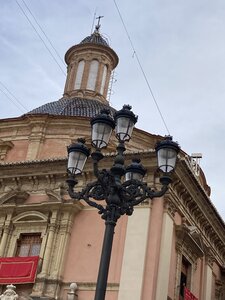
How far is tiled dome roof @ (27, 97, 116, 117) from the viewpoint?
70.3 ft

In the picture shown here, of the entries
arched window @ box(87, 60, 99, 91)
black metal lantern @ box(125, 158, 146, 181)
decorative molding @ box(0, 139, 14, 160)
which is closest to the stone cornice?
black metal lantern @ box(125, 158, 146, 181)

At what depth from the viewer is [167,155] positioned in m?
9.00

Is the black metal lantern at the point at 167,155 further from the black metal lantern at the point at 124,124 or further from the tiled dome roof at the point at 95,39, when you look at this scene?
the tiled dome roof at the point at 95,39

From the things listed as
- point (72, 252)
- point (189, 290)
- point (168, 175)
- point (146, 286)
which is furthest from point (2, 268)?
point (168, 175)

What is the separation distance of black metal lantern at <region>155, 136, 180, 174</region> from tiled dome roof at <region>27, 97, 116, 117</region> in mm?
12187

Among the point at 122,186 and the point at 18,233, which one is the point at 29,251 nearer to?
the point at 18,233

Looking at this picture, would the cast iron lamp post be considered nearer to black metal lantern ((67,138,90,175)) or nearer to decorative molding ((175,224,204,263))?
black metal lantern ((67,138,90,175))

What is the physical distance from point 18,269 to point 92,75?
11.0m

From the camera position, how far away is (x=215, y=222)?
19625 mm

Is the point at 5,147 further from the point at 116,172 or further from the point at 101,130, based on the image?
the point at 116,172

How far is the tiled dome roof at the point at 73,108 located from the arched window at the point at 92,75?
108 cm

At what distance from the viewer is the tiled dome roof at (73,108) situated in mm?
21422

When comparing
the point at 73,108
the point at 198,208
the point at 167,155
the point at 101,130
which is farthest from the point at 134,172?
the point at 73,108

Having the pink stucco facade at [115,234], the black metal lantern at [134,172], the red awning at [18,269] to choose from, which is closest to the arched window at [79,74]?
the pink stucco facade at [115,234]
